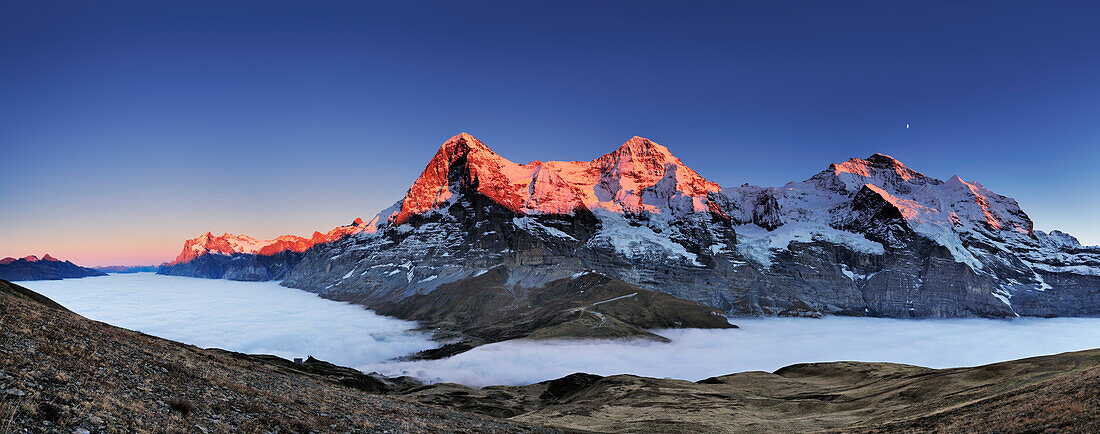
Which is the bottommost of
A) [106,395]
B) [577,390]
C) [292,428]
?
[577,390]

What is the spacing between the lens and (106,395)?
67.9 ft

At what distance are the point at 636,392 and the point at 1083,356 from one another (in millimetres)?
72428

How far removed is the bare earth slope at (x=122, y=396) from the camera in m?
17.4

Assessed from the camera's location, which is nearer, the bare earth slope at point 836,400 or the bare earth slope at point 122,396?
the bare earth slope at point 122,396

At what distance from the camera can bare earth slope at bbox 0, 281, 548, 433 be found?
685 inches

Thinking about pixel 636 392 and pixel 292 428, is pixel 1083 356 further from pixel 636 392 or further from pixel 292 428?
pixel 292 428

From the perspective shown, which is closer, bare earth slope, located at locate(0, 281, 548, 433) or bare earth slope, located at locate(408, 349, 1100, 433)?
bare earth slope, located at locate(0, 281, 548, 433)

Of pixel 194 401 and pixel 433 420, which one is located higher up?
pixel 194 401

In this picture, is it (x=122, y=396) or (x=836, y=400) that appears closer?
(x=122, y=396)

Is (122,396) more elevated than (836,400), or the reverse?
(122,396)

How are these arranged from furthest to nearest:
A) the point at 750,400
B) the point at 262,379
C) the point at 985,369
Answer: the point at 750,400, the point at 985,369, the point at 262,379

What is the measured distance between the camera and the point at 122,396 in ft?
71.8

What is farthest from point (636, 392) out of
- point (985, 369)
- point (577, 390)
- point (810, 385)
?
point (985, 369)

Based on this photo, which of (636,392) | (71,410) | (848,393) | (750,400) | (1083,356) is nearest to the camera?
(71,410)
